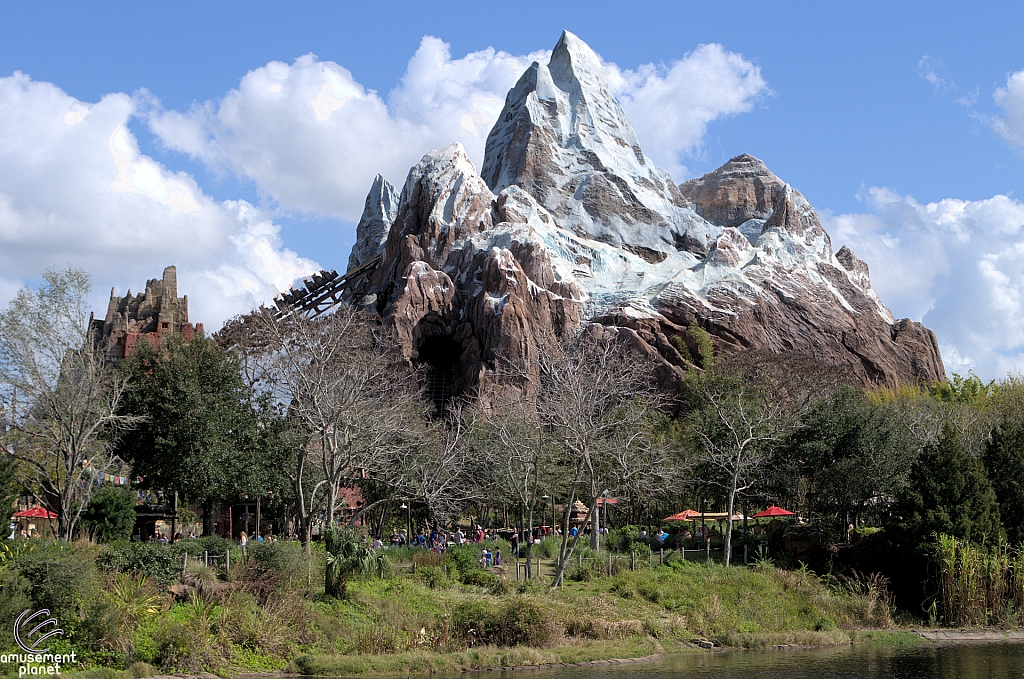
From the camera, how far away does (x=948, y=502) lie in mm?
30203

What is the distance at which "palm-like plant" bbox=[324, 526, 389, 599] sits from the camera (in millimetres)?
24375

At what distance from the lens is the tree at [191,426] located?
32.7 m

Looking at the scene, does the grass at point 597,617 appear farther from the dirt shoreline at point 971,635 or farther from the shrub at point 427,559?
the shrub at point 427,559

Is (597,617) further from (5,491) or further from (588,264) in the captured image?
A: (588,264)

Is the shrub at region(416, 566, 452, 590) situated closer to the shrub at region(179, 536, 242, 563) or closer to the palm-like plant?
the palm-like plant

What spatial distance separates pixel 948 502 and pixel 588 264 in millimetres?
46840

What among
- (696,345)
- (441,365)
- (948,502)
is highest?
(696,345)

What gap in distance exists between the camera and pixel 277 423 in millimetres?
36625

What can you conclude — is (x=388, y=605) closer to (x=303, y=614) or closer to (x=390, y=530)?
(x=303, y=614)

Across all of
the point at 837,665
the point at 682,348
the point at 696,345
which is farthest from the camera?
the point at 696,345

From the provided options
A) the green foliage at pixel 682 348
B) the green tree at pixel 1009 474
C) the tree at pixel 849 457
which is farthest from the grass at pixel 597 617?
the green foliage at pixel 682 348

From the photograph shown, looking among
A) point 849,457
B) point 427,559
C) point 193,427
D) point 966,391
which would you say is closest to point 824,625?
point 849,457

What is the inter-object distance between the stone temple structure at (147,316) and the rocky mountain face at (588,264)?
13650 millimetres

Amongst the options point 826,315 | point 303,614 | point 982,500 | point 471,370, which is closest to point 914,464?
point 982,500
